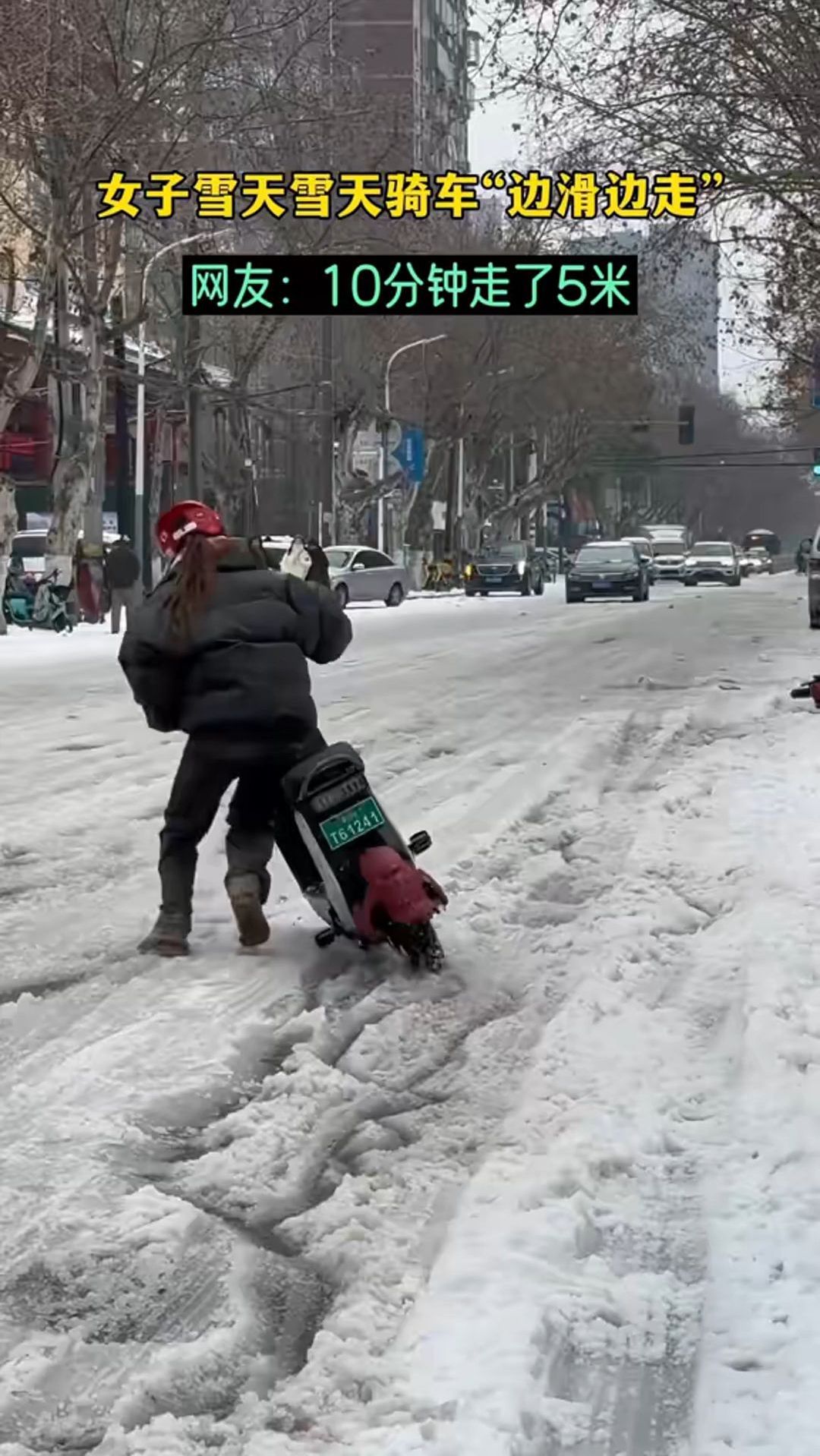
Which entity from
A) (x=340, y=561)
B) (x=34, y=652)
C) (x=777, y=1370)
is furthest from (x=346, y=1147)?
(x=340, y=561)

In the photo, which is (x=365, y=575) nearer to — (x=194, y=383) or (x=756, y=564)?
(x=194, y=383)

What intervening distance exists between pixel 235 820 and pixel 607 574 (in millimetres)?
37899

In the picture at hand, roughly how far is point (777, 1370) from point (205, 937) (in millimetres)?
3939

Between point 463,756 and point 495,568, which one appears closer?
point 463,756

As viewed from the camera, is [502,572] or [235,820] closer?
[235,820]

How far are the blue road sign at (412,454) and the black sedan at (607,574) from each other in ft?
40.0

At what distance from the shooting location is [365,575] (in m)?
41.4

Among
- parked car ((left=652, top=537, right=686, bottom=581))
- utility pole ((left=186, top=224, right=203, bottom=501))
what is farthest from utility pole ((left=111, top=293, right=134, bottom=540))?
parked car ((left=652, top=537, right=686, bottom=581))

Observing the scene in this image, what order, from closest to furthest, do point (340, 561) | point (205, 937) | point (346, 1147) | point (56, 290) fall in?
point (346, 1147), point (205, 937), point (56, 290), point (340, 561)

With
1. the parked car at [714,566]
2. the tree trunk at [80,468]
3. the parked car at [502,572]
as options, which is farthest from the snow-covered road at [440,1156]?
the parked car at [714,566]

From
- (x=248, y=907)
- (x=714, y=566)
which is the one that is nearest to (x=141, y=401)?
(x=248, y=907)

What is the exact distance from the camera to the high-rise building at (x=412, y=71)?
38000 mm

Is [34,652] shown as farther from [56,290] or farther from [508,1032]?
[508,1032]

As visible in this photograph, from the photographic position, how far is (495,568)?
172 feet
